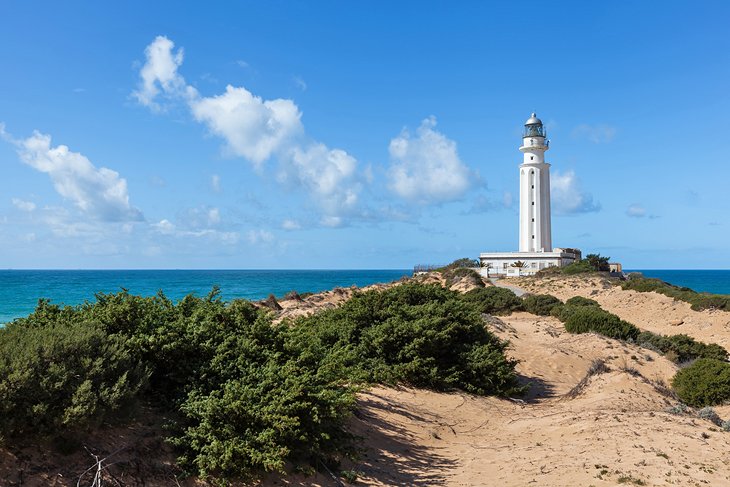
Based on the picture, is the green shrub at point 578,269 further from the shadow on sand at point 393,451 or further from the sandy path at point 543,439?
the shadow on sand at point 393,451

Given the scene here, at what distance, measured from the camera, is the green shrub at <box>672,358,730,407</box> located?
14.5 metres

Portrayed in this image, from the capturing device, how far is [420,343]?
45.0 ft

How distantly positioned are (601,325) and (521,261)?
3843 centimetres

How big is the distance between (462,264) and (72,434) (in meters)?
61.8

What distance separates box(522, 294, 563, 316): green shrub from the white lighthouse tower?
32.9m

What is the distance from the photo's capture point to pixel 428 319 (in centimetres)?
1441

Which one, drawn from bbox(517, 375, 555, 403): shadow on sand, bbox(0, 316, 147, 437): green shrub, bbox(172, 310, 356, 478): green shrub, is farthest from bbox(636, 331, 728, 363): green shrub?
bbox(0, 316, 147, 437): green shrub

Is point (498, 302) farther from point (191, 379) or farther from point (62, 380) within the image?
point (62, 380)

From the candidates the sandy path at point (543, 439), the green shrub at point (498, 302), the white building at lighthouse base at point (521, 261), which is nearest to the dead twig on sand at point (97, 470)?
the sandy path at point (543, 439)

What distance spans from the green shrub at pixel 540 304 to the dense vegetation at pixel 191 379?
2284 centimetres

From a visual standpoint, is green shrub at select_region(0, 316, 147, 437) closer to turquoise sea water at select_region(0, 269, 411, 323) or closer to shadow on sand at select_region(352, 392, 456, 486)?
shadow on sand at select_region(352, 392, 456, 486)

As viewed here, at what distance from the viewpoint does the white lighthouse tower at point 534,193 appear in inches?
2596

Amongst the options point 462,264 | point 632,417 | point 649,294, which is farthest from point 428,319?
point 462,264

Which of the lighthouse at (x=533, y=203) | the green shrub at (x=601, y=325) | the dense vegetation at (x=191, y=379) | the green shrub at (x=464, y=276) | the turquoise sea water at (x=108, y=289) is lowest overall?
the turquoise sea water at (x=108, y=289)
